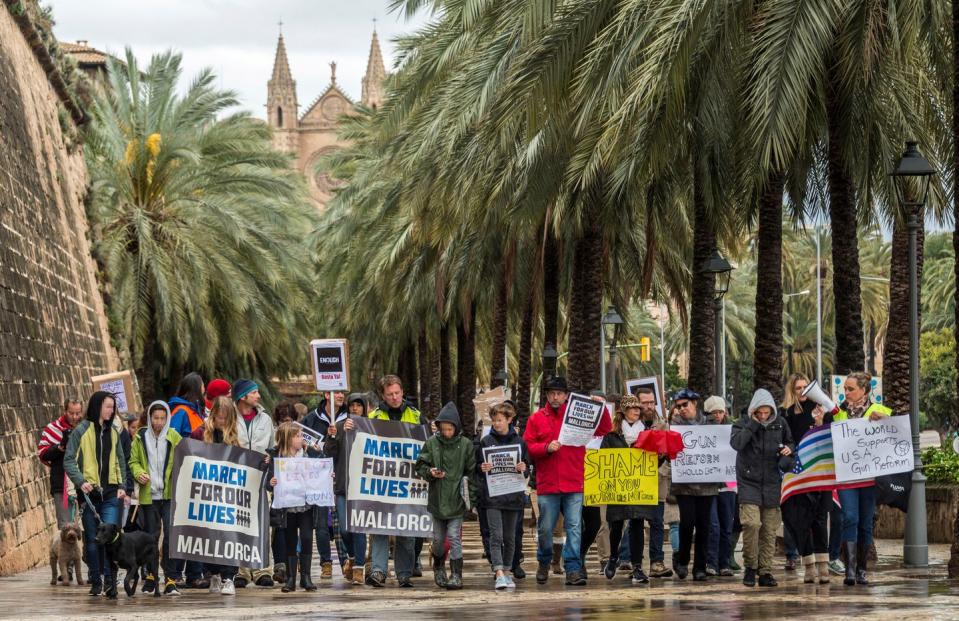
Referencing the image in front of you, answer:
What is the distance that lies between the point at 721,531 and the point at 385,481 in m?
3.01

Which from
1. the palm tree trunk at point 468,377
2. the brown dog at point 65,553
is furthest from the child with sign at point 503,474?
the palm tree trunk at point 468,377

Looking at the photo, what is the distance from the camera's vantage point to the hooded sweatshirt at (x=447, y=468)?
11.3 m

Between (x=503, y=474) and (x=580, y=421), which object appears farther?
(x=580, y=421)

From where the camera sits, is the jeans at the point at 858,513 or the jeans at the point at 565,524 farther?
the jeans at the point at 565,524

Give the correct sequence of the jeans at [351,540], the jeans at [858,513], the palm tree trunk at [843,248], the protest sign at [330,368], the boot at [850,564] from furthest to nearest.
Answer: the palm tree trunk at [843,248]
the protest sign at [330,368]
the jeans at [351,540]
the jeans at [858,513]
the boot at [850,564]

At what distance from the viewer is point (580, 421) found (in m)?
11.5

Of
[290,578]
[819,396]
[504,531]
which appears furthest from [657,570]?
[290,578]

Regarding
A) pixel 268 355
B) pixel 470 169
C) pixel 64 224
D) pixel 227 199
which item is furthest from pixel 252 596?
pixel 268 355

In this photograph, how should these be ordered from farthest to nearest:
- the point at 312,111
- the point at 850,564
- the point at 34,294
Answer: the point at 312,111
the point at 34,294
the point at 850,564

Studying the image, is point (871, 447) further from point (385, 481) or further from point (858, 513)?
point (385, 481)

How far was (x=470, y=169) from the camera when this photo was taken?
1764 centimetres

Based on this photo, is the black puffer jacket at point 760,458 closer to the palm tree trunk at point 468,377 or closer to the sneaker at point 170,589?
the sneaker at point 170,589

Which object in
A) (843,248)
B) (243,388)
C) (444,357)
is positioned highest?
(444,357)

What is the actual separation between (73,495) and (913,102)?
9.68 metres
